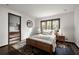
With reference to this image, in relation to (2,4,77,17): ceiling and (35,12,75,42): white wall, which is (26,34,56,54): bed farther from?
(2,4,77,17): ceiling

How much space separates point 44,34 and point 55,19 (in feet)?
1.22

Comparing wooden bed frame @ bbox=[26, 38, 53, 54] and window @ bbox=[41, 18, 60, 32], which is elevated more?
window @ bbox=[41, 18, 60, 32]

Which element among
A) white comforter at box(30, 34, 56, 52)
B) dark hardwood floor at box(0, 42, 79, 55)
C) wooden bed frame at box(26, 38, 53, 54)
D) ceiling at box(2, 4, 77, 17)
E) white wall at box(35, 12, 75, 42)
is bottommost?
dark hardwood floor at box(0, 42, 79, 55)

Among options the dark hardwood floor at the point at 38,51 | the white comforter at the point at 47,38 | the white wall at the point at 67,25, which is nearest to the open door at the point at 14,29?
the dark hardwood floor at the point at 38,51

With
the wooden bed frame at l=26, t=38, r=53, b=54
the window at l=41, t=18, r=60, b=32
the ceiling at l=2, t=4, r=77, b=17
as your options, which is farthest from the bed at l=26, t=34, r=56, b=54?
the ceiling at l=2, t=4, r=77, b=17

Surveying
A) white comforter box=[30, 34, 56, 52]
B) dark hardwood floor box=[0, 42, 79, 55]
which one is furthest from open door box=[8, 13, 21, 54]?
white comforter box=[30, 34, 56, 52]

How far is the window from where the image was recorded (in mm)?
1446

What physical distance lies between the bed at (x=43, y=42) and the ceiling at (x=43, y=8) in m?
0.46

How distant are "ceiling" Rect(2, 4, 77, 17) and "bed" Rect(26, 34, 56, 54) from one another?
→ 465 mm

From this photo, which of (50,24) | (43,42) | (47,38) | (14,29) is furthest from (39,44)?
(14,29)

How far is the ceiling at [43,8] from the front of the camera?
1357 mm

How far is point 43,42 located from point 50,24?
391 millimetres
